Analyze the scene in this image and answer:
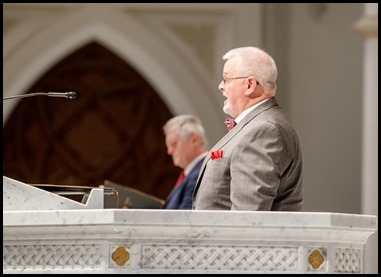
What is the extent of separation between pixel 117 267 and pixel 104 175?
24.3 ft

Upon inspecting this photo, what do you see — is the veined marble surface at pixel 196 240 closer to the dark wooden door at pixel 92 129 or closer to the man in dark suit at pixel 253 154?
the man in dark suit at pixel 253 154

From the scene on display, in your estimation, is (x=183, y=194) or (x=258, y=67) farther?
(x=183, y=194)

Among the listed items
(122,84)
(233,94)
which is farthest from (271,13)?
(233,94)

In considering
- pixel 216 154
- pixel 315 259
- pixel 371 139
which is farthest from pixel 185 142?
pixel 315 259

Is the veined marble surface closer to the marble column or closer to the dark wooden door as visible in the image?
the marble column

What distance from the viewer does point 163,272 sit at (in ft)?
13.5

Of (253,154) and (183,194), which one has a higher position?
(253,154)

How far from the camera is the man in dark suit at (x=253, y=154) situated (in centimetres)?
459

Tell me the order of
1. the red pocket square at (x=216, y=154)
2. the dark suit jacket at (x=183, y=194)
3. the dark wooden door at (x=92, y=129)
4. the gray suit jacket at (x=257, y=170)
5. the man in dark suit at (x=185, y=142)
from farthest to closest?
the dark wooden door at (x=92, y=129) → the man in dark suit at (x=185, y=142) → the dark suit jacket at (x=183, y=194) → the red pocket square at (x=216, y=154) → the gray suit jacket at (x=257, y=170)

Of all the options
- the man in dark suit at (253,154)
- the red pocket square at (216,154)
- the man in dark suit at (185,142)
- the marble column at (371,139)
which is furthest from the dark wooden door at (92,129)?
the red pocket square at (216,154)

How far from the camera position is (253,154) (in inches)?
184

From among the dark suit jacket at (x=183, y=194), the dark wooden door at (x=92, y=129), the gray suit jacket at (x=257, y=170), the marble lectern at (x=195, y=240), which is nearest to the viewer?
the marble lectern at (x=195, y=240)

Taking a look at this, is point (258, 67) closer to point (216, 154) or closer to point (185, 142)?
point (216, 154)

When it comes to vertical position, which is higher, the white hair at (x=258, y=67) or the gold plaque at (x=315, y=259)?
the white hair at (x=258, y=67)
